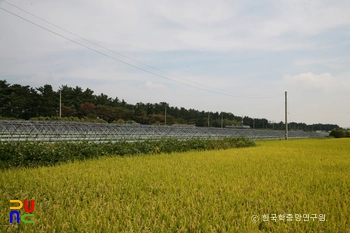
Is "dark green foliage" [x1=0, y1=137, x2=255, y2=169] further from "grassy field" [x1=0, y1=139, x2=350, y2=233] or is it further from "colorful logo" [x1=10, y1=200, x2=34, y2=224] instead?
"colorful logo" [x1=10, y1=200, x2=34, y2=224]

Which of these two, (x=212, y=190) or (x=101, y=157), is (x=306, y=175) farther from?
(x=101, y=157)

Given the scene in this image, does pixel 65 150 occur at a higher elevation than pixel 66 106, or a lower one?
lower

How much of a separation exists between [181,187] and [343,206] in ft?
8.72

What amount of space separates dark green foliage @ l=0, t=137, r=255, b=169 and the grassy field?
1.45 meters

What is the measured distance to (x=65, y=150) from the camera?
28.3 ft

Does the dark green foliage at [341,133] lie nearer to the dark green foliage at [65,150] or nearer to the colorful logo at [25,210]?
the dark green foliage at [65,150]

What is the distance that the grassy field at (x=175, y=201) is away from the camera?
3.26 meters

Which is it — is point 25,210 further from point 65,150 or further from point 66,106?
point 66,106

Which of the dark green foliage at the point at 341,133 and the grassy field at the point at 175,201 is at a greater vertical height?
the dark green foliage at the point at 341,133

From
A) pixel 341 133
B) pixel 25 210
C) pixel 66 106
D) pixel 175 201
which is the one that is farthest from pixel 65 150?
pixel 341 133

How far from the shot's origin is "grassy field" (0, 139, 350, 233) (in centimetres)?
326

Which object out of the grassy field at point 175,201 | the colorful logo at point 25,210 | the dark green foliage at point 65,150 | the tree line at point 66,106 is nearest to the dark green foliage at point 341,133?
the tree line at point 66,106

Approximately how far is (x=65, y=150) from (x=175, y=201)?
5.66 metres

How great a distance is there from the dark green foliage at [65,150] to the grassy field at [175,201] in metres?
1.45
